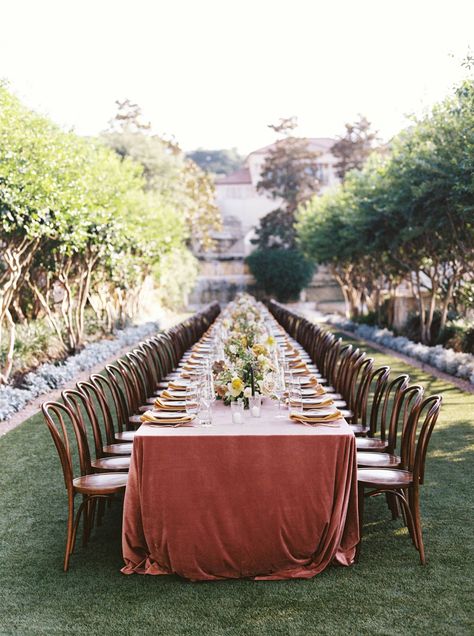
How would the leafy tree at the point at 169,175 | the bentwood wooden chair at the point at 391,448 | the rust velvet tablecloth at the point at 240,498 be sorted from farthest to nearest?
the leafy tree at the point at 169,175
the bentwood wooden chair at the point at 391,448
the rust velvet tablecloth at the point at 240,498

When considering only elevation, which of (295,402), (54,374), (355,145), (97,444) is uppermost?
(355,145)

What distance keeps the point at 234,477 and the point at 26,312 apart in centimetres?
1449

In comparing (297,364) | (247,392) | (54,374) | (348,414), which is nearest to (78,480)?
(247,392)

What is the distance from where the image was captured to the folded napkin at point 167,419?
15.4 feet

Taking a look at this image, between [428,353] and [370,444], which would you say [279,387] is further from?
[428,353]

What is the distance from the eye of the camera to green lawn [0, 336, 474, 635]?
3783 millimetres

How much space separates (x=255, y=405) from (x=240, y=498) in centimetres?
86

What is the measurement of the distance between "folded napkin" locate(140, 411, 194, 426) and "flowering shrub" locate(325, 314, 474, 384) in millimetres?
7735

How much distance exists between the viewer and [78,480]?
4.86m

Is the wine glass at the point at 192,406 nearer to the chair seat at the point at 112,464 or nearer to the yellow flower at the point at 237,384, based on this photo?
the yellow flower at the point at 237,384

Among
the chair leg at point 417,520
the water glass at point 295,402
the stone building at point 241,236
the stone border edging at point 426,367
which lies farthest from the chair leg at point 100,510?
the stone building at point 241,236

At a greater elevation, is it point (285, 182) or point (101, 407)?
point (285, 182)

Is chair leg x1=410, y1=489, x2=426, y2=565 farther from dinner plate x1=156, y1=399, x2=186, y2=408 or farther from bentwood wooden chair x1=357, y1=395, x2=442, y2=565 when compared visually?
dinner plate x1=156, y1=399, x2=186, y2=408

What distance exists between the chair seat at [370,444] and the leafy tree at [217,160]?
85669 mm
